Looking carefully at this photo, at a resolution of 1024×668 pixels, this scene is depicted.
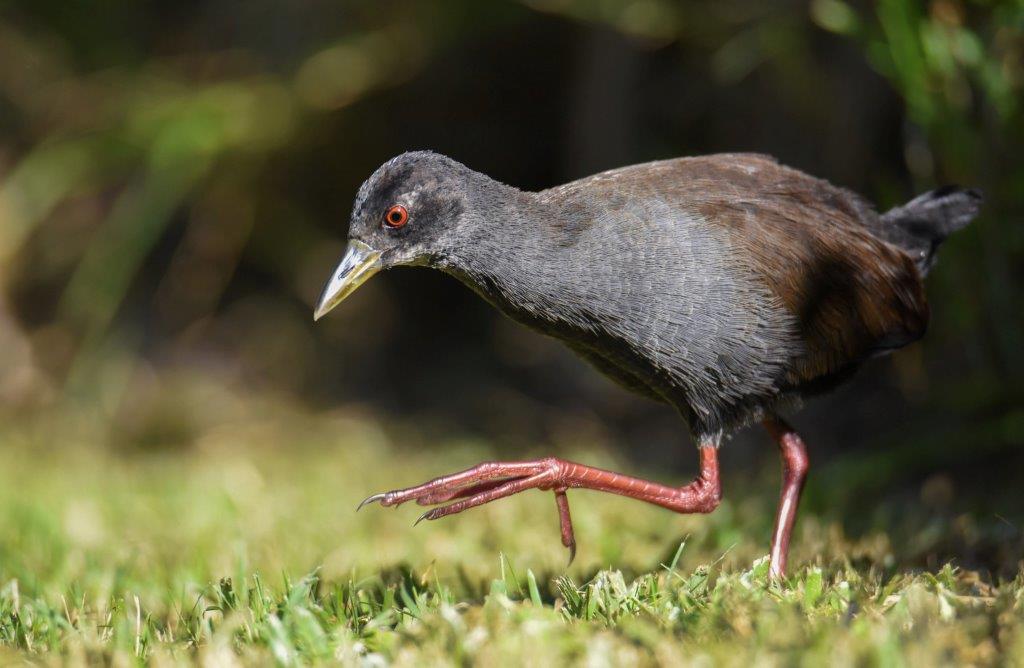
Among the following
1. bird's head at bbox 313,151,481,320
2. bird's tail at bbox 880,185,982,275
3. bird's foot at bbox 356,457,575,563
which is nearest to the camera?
bird's foot at bbox 356,457,575,563

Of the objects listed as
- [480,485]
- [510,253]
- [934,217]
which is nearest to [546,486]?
[480,485]

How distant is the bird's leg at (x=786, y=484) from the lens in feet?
10.9

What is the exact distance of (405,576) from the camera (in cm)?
317

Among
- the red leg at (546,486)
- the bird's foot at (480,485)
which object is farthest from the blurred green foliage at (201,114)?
the bird's foot at (480,485)

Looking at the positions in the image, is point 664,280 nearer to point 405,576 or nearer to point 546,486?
point 546,486

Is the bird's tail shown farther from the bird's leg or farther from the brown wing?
the bird's leg

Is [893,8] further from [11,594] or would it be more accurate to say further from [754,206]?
[11,594]

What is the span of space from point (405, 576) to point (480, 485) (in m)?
0.31

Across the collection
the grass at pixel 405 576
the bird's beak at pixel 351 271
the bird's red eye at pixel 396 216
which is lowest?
the grass at pixel 405 576

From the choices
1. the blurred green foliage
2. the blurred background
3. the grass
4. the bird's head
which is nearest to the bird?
the bird's head

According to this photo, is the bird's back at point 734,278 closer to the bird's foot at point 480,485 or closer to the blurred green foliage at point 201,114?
the bird's foot at point 480,485

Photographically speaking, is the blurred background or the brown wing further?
the blurred background

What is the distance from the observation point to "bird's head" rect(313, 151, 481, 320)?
10.7 feet

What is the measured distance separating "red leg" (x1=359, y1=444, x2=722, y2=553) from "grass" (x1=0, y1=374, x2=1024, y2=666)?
151 millimetres
